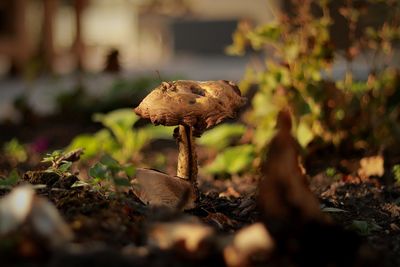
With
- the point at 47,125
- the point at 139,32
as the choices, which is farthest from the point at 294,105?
the point at 139,32

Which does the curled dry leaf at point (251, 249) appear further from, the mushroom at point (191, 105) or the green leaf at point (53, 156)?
the green leaf at point (53, 156)

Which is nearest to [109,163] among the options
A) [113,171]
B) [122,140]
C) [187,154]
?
[113,171]

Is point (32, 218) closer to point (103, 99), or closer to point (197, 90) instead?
point (197, 90)

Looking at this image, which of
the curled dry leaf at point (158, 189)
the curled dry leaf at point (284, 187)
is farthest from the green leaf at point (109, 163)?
the curled dry leaf at point (284, 187)

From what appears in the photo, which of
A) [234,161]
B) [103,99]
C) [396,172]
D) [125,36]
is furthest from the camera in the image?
[125,36]

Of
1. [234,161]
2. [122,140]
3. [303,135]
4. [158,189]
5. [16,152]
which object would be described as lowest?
[16,152]
